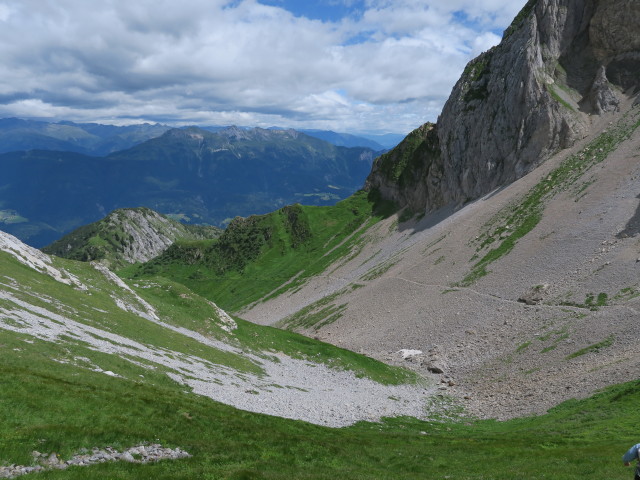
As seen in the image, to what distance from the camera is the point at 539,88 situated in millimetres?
126375

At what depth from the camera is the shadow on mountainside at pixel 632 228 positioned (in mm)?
73375

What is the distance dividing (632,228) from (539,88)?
6880 centimetres

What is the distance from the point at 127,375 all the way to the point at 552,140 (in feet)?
423

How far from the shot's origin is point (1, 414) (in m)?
19.2

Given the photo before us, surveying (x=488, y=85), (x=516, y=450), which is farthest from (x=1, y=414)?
(x=488, y=85)

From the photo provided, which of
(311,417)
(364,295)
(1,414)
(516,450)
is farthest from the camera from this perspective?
(364,295)

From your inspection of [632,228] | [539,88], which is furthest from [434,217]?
[632,228]

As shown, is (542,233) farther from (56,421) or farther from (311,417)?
(56,421)

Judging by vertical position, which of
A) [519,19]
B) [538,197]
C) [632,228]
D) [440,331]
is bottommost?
[440,331]

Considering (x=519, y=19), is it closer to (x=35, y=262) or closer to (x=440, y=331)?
(x=440, y=331)

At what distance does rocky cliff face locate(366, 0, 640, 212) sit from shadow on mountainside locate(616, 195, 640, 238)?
50.3 m

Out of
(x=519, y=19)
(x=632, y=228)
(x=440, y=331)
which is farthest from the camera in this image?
(x=519, y=19)

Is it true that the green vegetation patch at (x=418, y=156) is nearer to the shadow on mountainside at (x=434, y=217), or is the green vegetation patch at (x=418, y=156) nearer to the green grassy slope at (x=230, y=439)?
the shadow on mountainside at (x=434, y=217)

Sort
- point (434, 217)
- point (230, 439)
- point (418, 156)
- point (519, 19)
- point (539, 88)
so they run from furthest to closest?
point (418, 156), point (434, 217), point (519, 19), point (539, 88), point (230, 439)
